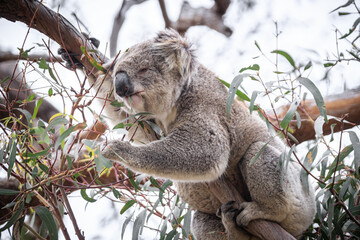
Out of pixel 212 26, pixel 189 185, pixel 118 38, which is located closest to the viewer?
pixel 189 185

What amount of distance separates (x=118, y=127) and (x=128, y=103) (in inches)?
13.8

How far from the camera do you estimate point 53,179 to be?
179 centimetres

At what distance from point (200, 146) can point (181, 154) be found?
0.60 ft

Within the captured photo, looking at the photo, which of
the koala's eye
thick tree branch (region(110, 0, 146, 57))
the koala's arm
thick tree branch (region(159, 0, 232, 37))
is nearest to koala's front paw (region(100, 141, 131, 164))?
the koala's arm

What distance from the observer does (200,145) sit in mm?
2287

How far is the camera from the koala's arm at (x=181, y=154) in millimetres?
2014

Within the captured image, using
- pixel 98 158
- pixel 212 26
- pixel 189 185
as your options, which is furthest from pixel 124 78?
pixel 212 26

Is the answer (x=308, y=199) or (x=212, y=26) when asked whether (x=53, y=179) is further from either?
(x=212, y=26)

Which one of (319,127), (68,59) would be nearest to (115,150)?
(68,59)

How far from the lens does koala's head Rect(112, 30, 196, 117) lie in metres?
2.34

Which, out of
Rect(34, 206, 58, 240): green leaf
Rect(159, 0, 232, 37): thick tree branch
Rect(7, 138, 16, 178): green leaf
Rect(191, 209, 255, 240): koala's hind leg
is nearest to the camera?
Rect(7, 138, 16, 178): green leaf

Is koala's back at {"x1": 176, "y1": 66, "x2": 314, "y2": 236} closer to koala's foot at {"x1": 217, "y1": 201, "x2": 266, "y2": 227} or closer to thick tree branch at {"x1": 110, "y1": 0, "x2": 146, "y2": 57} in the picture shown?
koala's foot at {"x1": 217, "y1": 201, "x2": 266, "y2": 227}

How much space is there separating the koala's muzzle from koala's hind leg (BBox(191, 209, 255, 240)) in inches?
42.1

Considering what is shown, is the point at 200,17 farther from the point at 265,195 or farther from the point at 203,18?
the point at 265,195
